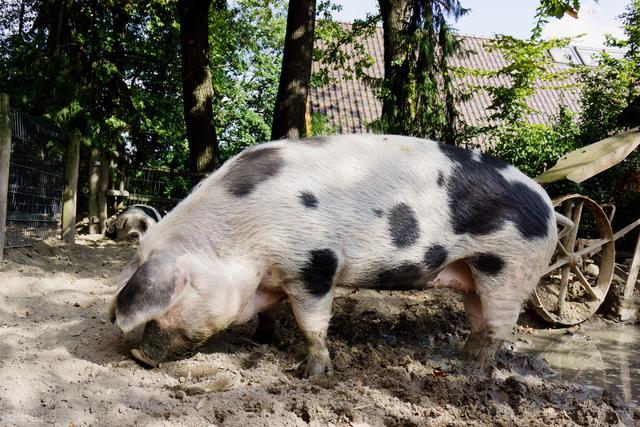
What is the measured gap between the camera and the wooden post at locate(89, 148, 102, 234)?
34.3ft

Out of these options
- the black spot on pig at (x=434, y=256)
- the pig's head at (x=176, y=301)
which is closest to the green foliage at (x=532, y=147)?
the black spot on pig at (x=434, y=256)

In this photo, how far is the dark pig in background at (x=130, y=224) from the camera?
9.96 meters

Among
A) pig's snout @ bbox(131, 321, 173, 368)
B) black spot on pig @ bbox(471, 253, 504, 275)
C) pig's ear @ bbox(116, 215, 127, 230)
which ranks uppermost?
black spot on pig @ bbox(471, 253, 504, 275)

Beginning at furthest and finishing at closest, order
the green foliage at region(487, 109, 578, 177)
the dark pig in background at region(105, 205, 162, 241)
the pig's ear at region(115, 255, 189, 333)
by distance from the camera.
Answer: the green foliage at region(487, 109, 578, 177) → the dark pig in background at region(105, 205, 162, 241) → the pig's ear at region(115, 255, 189, 333)

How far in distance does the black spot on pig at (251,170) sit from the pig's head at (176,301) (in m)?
0.50

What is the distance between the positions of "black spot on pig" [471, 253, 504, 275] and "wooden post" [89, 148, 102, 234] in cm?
787

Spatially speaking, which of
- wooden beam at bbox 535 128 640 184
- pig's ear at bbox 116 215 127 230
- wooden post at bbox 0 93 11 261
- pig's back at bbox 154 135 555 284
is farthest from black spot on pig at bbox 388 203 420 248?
pig's ear at bbox 116 215 127 230

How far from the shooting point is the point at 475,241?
4.25 meters

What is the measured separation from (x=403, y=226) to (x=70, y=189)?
6007mm

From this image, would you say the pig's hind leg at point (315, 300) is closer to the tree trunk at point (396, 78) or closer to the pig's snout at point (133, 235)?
the tree trunk at point (396, 78)

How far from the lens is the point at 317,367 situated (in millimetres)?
3814

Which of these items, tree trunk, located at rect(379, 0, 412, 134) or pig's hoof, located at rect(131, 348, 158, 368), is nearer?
pig's hoof, located at rect(131, 348, 158, 368)

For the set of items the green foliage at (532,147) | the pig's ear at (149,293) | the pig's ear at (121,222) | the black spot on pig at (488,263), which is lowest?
the pig's ear at (121,222)

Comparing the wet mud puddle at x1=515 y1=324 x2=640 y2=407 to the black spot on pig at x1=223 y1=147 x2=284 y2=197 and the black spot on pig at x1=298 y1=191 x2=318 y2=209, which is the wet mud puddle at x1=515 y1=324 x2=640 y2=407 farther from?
the black spot on pig at x1=223 y1=147 x2=284 y2=197
